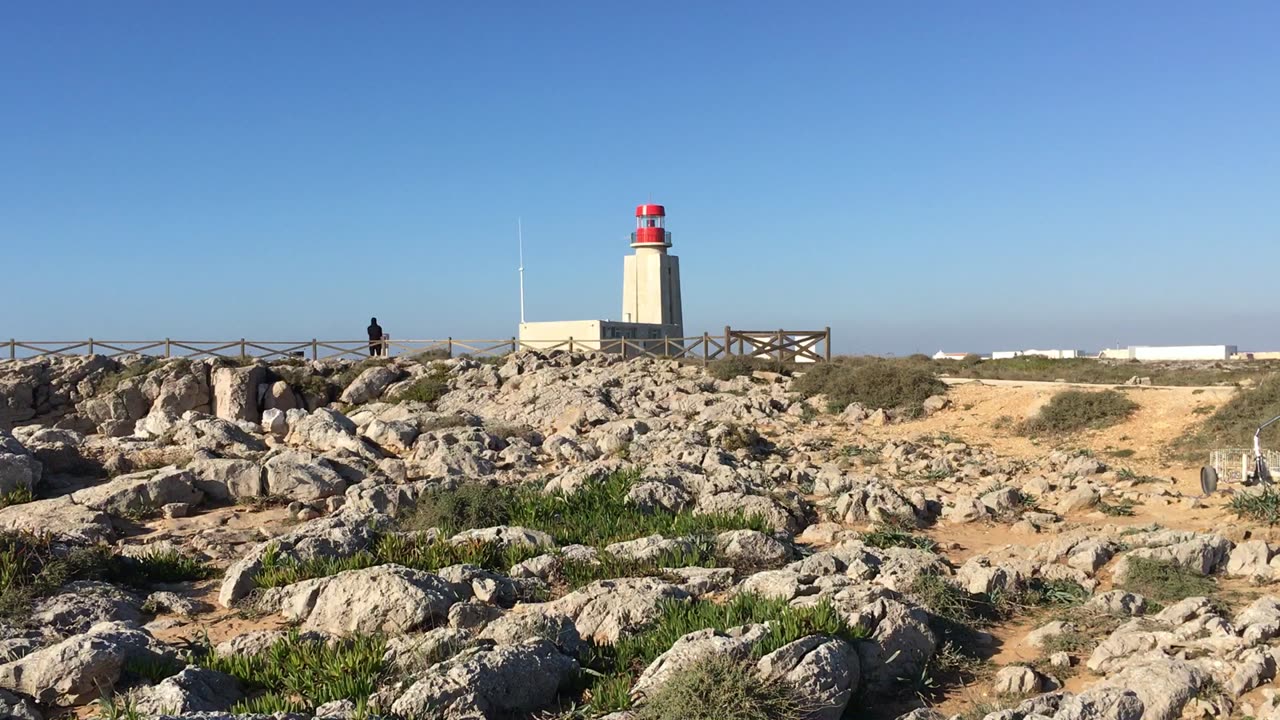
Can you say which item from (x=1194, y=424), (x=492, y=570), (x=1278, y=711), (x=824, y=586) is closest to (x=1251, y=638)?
(x=1278, y=711)

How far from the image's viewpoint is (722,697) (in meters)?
6.20

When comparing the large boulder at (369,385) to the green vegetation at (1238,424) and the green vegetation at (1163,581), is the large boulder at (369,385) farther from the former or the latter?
the green vegetation at (1163,581)

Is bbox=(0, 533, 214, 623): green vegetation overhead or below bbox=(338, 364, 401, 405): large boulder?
below

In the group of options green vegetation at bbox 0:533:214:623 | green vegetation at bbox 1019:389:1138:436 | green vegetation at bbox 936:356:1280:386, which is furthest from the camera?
green vegetation at bbox 936:356:1280:386

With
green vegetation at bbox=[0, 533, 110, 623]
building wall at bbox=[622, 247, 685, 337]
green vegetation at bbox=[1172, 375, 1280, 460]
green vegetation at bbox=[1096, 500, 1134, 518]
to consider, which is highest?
building wall at bbox=[622, 247, 685, 337]

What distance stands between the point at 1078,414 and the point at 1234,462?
14.9ft

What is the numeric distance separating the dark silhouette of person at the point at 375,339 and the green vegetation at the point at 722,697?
26407mm

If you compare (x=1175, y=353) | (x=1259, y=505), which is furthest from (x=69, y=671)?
(x=1175, y=353)

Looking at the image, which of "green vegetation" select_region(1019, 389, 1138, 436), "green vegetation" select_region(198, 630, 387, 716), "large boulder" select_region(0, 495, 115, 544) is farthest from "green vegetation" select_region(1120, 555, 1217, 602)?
"large boulder" select_region(0, 495, 115, 544)

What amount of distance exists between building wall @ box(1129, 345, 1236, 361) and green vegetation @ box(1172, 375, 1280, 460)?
2945cm

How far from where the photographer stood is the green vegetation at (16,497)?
13367 millimetres

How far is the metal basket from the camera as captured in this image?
1412cm

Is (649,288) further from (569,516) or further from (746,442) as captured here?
(569,516)

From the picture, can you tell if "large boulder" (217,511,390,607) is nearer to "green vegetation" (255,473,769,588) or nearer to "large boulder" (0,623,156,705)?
"green vegetation" (255,473,769,588)
